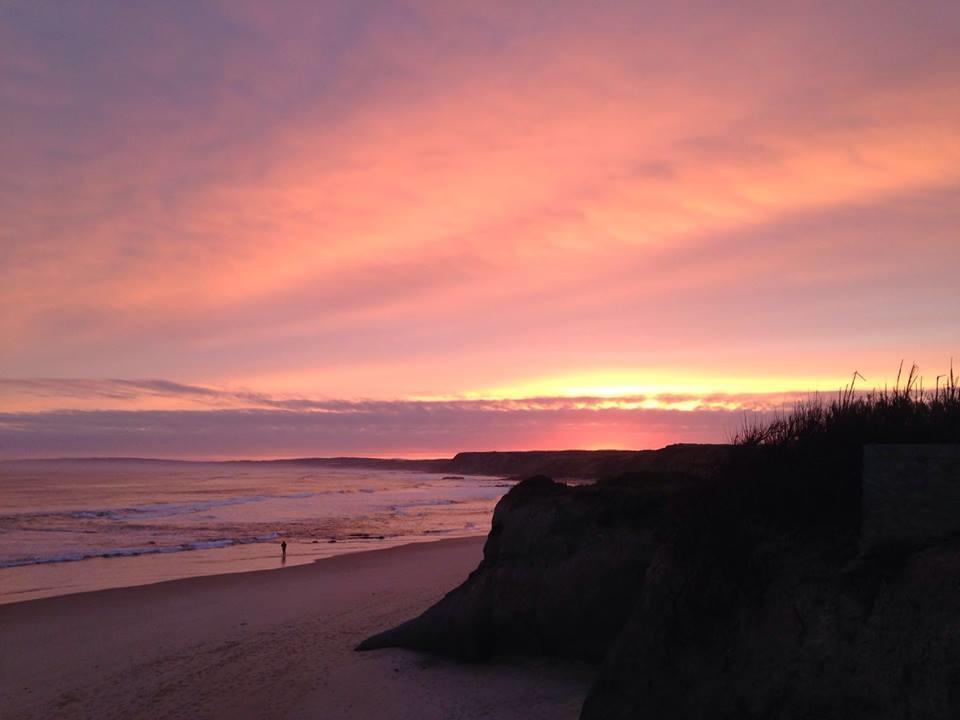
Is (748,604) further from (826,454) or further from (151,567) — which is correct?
(151,567)

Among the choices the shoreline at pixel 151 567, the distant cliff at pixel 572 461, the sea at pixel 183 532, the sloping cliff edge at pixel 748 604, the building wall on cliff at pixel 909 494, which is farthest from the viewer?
the distant cliff at pixel 572 461

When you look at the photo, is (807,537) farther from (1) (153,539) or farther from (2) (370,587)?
(1) (153,539)

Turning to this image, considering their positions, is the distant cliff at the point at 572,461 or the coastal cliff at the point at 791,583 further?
the distant cliff at the point at 572,461

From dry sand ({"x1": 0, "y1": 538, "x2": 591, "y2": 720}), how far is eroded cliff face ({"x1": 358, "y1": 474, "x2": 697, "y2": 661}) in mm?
345

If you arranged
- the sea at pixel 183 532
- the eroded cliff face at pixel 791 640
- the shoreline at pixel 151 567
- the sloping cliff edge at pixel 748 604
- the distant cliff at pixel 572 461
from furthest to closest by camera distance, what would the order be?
the distant cliff at pixel 572 461 → the sea at pixel 183 532 → the shoreline at pixel 151 567 → the sloping cliff edge at pixel 748 604 → the eroded cliff face at pixel 791 640

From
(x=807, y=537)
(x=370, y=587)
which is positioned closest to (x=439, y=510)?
(x=370, y=587)

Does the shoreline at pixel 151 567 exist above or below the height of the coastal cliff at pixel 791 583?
below

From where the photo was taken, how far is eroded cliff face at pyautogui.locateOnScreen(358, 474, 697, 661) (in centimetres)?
916

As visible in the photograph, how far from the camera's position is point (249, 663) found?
11.2m

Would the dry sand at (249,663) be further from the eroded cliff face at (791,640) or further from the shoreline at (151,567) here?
the eroded cliff face at (791,640)

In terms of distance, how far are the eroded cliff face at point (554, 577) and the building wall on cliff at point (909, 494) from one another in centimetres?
291

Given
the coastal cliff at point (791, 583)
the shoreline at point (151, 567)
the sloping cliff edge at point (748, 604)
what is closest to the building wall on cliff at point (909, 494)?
the coastal cliff at point (791, 583)

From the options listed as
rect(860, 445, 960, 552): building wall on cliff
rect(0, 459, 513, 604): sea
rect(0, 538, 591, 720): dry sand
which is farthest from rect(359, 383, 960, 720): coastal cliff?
rect(0, 459, 513, 604): sea

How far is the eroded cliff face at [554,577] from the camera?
9.16m
